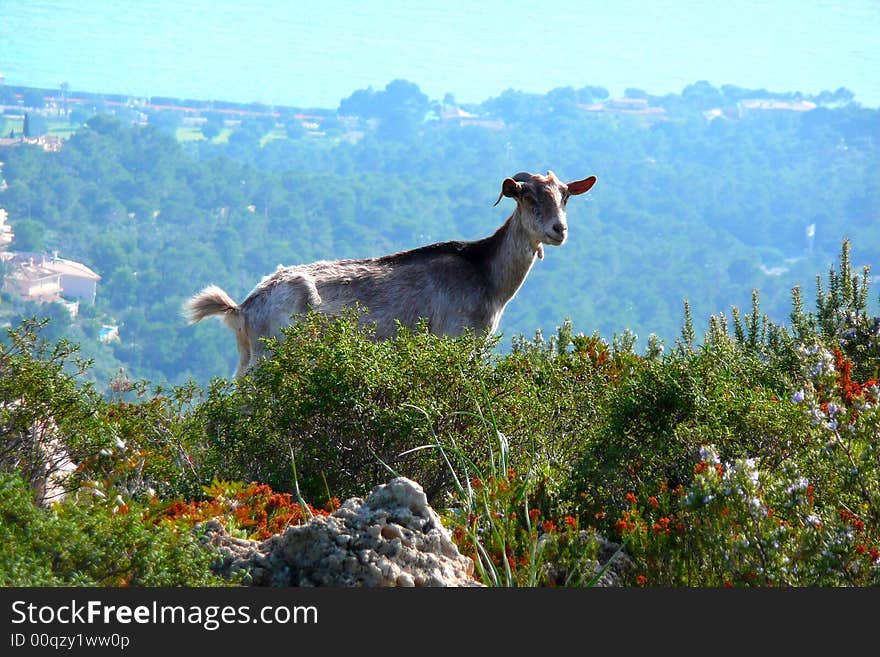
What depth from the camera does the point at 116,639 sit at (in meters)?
3.94

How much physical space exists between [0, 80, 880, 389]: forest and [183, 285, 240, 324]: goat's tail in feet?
297

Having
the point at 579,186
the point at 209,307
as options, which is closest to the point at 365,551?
the point at 209,307

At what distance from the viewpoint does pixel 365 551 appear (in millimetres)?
4812

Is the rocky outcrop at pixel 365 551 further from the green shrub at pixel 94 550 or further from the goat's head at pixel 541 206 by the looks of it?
the goat's head at pixel 541 206

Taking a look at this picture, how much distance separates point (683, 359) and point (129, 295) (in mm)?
116095

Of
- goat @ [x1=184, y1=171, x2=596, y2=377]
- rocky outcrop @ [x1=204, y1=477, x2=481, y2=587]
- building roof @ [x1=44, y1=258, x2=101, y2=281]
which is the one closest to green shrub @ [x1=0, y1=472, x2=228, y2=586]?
rocky outcrop @ [x1=204, y1=477, x2=481, y2=587]

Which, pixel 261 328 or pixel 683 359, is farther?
pixel 261 328

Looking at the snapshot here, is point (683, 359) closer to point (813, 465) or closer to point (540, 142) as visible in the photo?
point (813, 465)

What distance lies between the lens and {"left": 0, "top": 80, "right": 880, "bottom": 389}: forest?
127 meters

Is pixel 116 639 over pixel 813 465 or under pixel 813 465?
under

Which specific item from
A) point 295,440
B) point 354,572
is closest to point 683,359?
point 295,440

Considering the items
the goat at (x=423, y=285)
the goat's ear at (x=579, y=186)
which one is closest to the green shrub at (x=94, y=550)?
the goat at (x=423, y=285)

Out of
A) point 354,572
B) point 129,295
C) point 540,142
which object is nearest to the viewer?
point 354,572

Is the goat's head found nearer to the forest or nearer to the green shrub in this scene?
the green shrub
